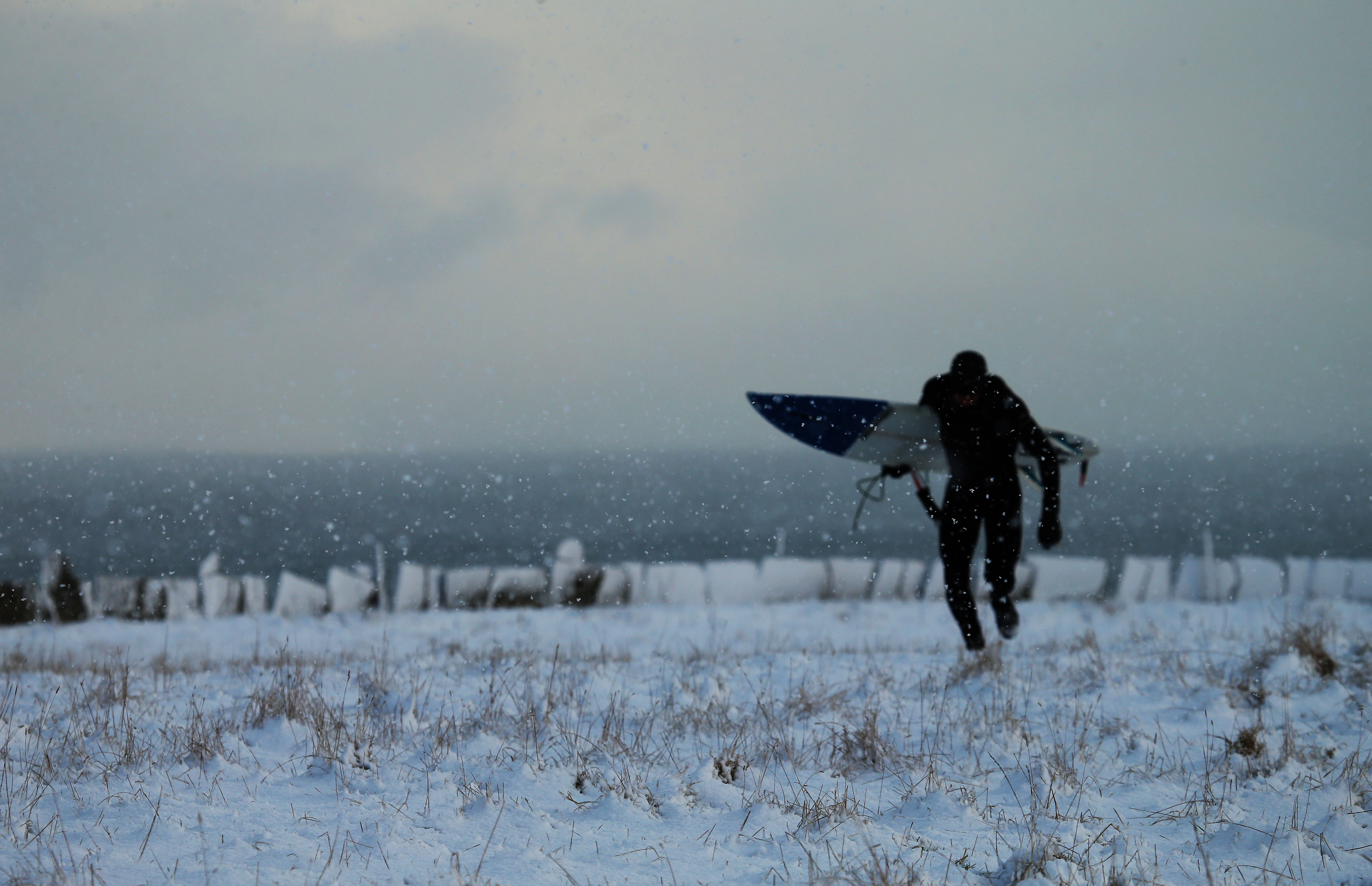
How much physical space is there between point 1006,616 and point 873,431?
96.6 inches

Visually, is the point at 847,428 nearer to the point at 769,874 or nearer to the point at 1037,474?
the point at 1037,474

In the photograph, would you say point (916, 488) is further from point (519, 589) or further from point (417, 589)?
point (417, 589)

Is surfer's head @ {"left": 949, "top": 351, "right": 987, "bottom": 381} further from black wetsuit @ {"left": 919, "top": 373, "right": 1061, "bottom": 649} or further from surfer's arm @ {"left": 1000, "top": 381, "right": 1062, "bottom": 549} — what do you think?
surfer's arm @ {"left": 1000, "top": 381, "right": 1062, "bottom": 549}

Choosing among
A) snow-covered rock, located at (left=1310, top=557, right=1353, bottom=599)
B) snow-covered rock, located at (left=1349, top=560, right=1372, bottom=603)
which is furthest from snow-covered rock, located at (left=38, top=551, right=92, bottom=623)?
snow-covered rock, located at (left=1349, top=560, right=1372, bottom=603)

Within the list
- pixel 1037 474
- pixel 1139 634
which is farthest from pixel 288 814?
pixel 1139 634

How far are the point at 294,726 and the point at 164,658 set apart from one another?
380 centimetres

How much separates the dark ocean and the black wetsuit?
45.8 ft

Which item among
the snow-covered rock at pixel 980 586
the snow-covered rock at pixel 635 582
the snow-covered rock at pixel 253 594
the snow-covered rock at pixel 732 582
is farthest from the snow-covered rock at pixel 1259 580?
the snow-covered rock at pixel 253 594

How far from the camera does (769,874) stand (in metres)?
1.95

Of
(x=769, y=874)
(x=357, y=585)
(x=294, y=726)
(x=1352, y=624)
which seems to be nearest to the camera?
Answer: (x=769, y=874)

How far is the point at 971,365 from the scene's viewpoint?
4.95 meters

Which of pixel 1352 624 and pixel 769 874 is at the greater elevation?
pixel 769 874

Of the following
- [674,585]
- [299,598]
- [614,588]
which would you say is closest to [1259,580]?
[674,585]

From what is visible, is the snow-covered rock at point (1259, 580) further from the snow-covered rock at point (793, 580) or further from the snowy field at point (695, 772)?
the snowy field at point (695, 772)
